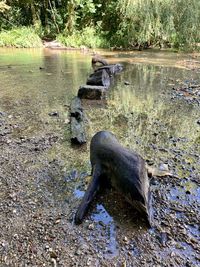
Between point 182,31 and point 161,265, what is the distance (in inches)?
470

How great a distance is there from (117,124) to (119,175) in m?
1.84

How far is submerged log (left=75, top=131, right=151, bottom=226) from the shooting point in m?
2.22

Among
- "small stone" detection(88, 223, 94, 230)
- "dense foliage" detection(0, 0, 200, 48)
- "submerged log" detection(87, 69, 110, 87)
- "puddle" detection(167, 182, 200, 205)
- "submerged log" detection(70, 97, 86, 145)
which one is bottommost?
"small stone" detection(88, 223, 94, 230)

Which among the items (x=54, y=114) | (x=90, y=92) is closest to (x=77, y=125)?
(x=54, y=114)

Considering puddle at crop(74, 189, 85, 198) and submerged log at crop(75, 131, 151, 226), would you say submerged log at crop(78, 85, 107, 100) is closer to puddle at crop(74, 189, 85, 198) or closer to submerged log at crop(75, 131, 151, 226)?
submerged log at crop(75, 131, 151, 226)

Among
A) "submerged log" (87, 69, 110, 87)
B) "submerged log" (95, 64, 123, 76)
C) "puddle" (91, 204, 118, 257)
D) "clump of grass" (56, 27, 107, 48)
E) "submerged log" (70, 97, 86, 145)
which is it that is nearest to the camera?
"puddle" (91, 204, 118, 257)

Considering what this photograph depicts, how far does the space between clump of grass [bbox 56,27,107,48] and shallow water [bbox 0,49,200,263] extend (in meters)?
5.58

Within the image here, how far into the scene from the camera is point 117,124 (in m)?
4.15

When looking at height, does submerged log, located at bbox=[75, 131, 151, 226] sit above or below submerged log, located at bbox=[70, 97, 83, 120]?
above

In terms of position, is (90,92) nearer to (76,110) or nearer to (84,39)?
(76,110)

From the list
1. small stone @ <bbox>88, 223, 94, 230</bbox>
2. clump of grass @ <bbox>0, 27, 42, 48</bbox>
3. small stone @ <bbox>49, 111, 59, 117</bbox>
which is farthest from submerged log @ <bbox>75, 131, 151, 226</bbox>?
clump of grass @ <bbox>0, 27, 42, 48</bbox>

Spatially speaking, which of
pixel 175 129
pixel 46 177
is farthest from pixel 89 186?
pixel 175 129

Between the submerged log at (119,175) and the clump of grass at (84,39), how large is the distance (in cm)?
1174

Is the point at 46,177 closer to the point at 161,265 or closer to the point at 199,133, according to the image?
the point at 161,265
